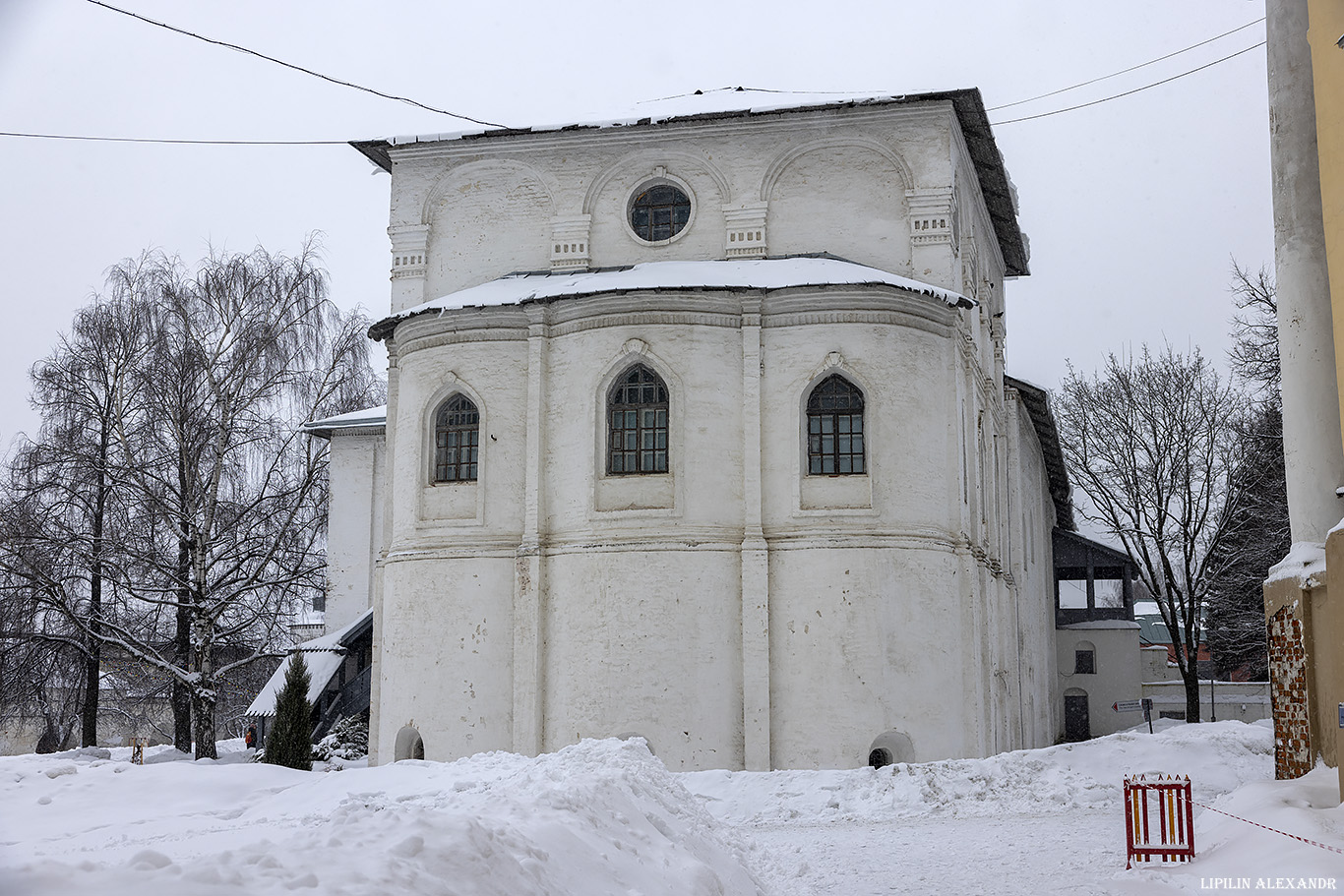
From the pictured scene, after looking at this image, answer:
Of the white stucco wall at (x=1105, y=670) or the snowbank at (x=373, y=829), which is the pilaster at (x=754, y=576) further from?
the white stucco wall at (x=1105, y=670)

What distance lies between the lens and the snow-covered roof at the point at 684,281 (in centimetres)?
1973

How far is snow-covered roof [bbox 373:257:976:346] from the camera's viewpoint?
19734mm

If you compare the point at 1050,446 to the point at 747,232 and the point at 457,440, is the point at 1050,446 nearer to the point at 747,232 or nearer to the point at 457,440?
the point at 747,232

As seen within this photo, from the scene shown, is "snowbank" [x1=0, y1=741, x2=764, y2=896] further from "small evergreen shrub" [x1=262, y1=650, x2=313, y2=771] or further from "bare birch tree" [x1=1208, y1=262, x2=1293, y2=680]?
"bare birch tree" [x1=1208, y1=262, x2=1293, y2=680]

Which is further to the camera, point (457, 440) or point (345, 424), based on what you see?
point (345, 424)

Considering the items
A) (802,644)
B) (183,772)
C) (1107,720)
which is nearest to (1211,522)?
(1107,720)

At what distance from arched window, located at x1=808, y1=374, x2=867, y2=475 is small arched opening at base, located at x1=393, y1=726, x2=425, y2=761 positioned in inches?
306

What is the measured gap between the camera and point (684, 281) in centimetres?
2020

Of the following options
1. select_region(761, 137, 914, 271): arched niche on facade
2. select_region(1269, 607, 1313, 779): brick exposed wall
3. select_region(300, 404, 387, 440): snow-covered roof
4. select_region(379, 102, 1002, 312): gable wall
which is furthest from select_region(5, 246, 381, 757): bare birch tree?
select_region(1269, 607, 1313, 779): brick exposed wall

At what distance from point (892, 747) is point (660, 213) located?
10.0 metres

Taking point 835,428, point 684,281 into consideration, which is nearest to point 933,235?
point 835,428

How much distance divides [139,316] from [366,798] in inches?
784

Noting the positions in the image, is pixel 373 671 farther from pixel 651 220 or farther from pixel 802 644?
pixel 651 220

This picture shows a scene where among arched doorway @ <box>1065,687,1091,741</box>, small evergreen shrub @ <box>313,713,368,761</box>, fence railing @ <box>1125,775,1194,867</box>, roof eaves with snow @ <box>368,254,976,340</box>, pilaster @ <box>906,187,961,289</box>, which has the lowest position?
arched doorway @ <box>1065,687,1091,741</box>
